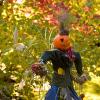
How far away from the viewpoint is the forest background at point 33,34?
5.66 m

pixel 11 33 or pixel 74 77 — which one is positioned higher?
pixel 11 33

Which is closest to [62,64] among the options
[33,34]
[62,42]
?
[62,42]

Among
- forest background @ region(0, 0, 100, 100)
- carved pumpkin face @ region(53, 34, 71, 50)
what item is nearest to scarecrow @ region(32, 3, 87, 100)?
carved pumpkin face @ region(53, 34, 71, 50)

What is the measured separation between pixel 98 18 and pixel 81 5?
0.36 metres

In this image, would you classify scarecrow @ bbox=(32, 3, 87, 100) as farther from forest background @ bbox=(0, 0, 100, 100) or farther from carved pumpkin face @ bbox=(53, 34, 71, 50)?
forest background @ bbox=(0, 0, 100, 100)

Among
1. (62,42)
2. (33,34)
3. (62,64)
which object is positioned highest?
(33,34)

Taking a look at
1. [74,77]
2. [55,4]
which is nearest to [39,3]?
[55,4]

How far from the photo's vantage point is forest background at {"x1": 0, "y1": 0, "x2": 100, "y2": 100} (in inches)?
223

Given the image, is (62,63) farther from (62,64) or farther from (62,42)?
(62,42)

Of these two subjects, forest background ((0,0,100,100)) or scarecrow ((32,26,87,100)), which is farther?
forest background ((0,0,100,100))

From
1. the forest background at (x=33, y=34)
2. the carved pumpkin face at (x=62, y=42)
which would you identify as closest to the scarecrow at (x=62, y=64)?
the carved pumpkin face at (x=62, y=42)

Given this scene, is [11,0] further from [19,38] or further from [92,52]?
[92,52]

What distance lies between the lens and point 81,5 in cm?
609

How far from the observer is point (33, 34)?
19.6 feet
